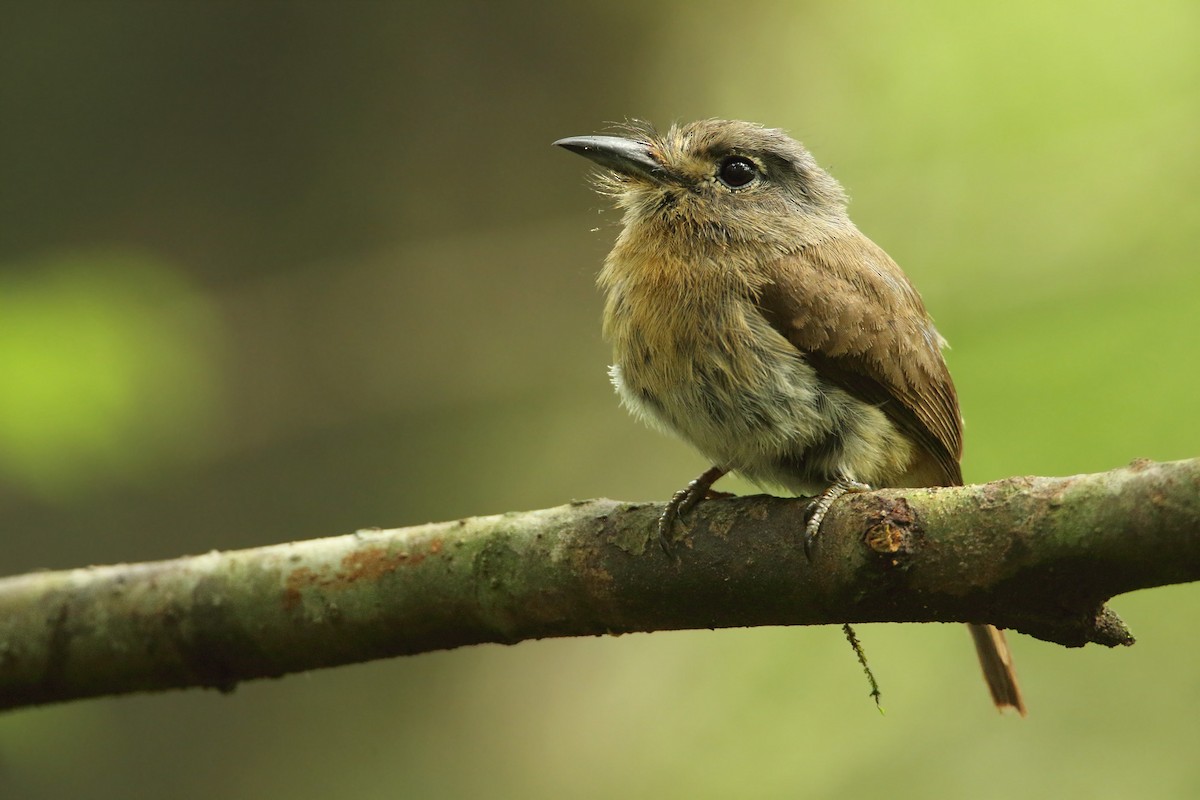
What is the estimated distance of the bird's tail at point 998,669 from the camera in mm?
3062

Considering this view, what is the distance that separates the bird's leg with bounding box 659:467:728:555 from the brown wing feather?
1.14 ft

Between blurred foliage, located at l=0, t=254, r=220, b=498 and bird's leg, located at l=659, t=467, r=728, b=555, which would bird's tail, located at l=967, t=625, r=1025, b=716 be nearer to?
bird's leg, located at l=659, t=467, r=728, b=555

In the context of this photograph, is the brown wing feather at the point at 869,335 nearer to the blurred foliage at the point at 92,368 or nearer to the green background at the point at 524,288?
the green background at the point at 524,288

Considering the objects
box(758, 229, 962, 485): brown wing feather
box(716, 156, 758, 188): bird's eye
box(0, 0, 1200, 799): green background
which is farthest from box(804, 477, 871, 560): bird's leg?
box(0, 0, 1200, 799): green background

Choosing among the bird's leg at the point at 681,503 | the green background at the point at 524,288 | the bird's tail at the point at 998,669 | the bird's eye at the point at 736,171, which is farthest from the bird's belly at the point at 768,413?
the green background at the point at 524,288

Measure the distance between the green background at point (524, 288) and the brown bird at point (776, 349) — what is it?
966 millimetres

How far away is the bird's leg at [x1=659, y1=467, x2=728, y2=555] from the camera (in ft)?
7.09

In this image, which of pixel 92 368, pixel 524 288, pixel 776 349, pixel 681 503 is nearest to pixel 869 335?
pixel 776 349

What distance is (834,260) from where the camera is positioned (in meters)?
2.90

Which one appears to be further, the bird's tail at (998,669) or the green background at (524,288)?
the green background at (524,288)

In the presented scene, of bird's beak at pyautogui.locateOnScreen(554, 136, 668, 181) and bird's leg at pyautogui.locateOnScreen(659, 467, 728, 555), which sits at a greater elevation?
bird's beak at pyautogui.locateOnScreen(554, 136, 668, 181)

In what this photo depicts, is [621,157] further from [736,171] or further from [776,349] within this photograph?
[776,349]

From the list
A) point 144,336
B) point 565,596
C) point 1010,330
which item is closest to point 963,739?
point 1010,330

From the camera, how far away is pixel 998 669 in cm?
306
